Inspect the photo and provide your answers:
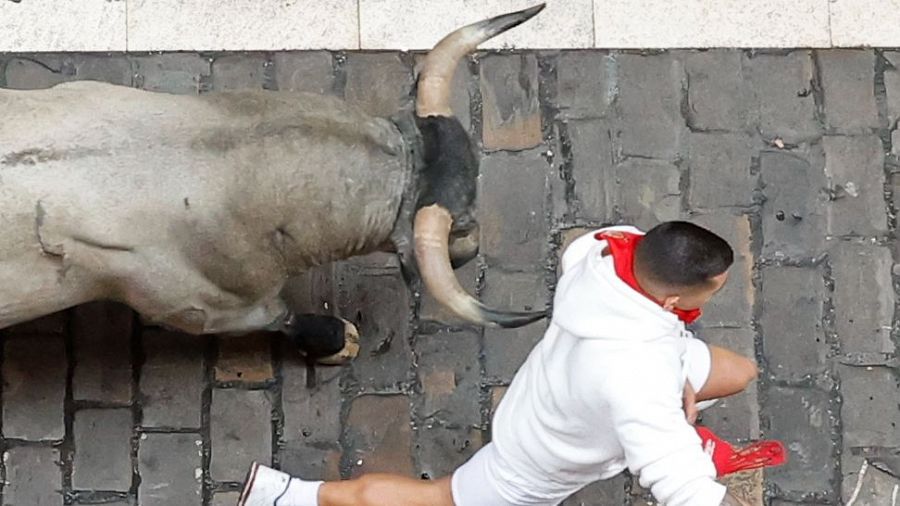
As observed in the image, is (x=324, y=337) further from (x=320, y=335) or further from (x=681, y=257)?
(x=681, y=257)

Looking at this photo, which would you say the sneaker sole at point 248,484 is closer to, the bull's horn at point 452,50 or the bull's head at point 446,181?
the bull's head at point 446,181

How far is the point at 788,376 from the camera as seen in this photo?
187 inches

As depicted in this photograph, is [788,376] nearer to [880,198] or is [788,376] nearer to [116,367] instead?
[880,198]

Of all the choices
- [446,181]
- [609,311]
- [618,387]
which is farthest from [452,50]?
[618,387]

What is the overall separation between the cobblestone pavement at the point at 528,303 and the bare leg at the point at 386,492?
34 centimetres

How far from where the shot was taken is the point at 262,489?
4.36 meters

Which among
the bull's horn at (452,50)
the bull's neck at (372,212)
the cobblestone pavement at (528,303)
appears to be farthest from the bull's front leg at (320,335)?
the bull's horn at (452,50)

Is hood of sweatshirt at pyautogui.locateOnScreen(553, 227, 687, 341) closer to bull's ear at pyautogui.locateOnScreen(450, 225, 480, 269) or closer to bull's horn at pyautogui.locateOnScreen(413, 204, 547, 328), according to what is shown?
bull's horn at pyautogui.locateOnScreen(413, 204, 547, 328)

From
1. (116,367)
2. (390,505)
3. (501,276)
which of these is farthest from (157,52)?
(390,505)

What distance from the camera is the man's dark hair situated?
10.5 ft

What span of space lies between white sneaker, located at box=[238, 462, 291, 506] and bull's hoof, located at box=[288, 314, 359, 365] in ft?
1.63

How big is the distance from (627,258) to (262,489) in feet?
5.81

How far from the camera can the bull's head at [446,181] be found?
3.57 meters

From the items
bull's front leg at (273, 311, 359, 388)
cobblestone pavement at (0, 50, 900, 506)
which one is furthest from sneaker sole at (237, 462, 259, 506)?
bull's front leg at (273, 311, 359, 388)
